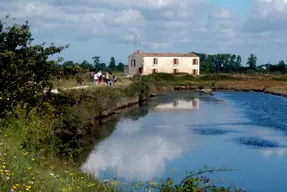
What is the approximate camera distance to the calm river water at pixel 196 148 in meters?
17.4

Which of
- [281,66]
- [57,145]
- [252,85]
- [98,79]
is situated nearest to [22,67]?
[57,145]

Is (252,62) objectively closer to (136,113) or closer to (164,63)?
(164,63)

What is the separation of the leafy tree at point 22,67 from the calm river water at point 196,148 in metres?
3.64

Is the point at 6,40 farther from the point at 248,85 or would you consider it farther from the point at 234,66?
the point at 234,66

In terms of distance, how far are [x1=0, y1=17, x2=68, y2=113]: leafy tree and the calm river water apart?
3.64 m

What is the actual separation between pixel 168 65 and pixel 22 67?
247 ft

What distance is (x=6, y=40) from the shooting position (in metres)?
20.4

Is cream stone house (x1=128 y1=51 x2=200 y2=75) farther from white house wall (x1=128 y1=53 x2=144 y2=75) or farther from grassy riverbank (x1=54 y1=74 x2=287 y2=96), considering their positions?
grassy riverbank (x1=54 y1=74 x2=287 y2=96)

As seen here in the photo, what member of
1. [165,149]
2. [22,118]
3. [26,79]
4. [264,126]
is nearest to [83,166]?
[22,118]

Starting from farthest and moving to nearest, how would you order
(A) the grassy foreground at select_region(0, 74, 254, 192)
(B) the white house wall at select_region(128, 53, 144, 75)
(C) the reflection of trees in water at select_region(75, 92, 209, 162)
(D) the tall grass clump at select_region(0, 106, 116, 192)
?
(B) the white house wall at select_region(128, 53, 144, 75)
(C) the reflection of trees in water at select_region(75, 92, 209, 162)
(A) the grassy foreground at select_region(0, 74, 254, 192)
(D) the tall grass clump at select_region(0, 106, 116, 192)

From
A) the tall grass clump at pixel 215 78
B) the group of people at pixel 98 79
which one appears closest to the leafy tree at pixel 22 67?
the group of people at pixel 98 79

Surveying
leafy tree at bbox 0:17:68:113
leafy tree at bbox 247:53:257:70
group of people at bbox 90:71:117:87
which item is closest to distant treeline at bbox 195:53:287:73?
leafy tree at bbox 247:53:257:70

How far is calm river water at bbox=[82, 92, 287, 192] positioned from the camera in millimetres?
17391

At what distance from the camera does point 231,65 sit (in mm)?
137875
